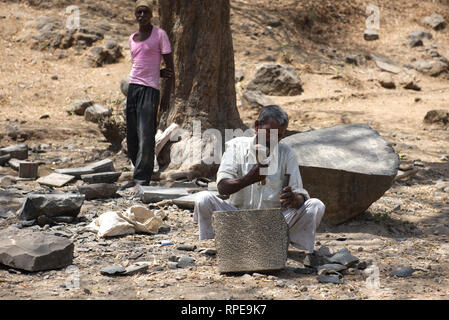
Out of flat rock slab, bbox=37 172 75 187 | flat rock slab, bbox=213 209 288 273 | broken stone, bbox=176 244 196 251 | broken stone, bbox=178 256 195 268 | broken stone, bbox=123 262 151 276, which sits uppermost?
flat rock slab, bbox=213 209 288 273

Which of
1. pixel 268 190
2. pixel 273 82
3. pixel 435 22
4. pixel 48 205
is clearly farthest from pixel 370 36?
pixel 268 190

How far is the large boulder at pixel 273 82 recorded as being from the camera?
436 inches

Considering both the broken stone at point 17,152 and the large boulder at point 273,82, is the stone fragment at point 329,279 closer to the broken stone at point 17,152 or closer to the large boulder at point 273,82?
the broken stone at point 17,152

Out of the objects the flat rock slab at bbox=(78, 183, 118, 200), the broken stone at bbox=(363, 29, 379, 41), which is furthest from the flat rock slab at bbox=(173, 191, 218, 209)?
the broken stone at bbox=(363, 29, 379, 41)

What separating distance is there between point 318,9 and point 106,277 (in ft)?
41.9

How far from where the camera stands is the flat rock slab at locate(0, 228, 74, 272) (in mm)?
3535

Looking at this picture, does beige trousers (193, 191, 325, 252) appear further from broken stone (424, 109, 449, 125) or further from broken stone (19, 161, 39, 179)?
broken stone (424, 109, 449, 125)

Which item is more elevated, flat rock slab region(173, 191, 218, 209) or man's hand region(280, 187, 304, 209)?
man's hand region(280, 187, 304, 209)

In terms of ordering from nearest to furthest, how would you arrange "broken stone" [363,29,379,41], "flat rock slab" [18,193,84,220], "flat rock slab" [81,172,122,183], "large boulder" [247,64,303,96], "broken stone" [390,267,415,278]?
1. "broken stone" [390,267,415,278]
2. "flat rock slab" [18,193,84,220]
3. "flat rock slab" [81,172,122,183]
4. "large boulder" [247,64,303,96]
5. "broken stone" [363,29,379,41]

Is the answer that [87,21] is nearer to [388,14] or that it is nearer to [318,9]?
[318,9]

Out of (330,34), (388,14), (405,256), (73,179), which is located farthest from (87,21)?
(405,256)

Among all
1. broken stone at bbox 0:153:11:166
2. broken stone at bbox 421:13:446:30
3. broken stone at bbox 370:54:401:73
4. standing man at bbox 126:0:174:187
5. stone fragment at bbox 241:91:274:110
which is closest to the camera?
standing man at bbox 126:0:174:187

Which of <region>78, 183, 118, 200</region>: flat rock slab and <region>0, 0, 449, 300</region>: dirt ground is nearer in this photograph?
<region>0, 0, 449, 300</region>: dirt ground

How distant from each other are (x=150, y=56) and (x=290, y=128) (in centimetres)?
393
